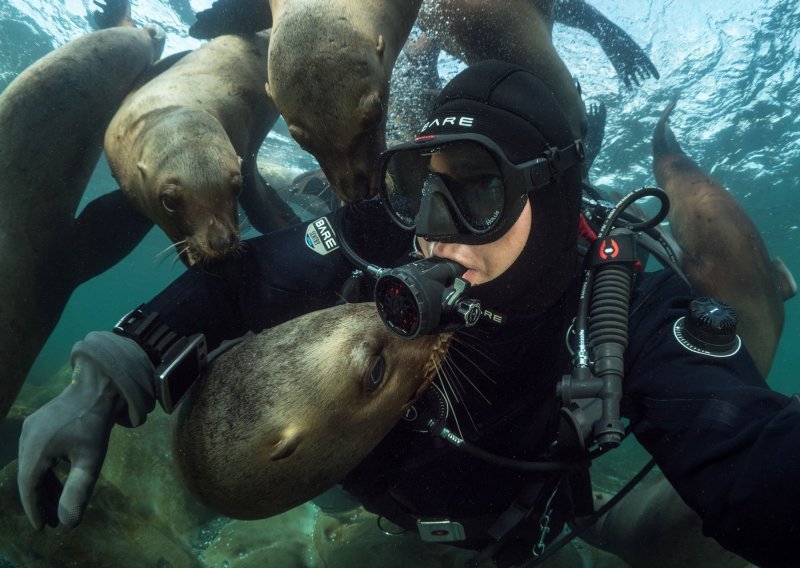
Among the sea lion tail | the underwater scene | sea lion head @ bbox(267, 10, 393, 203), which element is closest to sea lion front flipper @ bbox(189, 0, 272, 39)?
the underwater scene

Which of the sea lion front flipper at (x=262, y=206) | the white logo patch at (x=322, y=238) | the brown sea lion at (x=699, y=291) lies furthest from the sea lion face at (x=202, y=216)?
the brown sea lion at (x=699, y=291)

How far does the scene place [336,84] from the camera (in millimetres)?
2494

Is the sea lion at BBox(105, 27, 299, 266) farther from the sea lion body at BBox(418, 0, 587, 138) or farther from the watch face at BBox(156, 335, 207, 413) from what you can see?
the sea lion body at BBox(418, 0, 587, 138)

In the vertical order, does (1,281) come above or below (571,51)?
below

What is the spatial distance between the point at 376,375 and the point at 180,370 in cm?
78

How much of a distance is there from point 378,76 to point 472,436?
2090mm

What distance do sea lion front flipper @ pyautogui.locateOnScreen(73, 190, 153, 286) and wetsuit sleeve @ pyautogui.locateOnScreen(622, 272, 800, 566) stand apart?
4.42 m

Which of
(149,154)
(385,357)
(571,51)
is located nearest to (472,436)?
(385,357)

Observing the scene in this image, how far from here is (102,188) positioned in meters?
24.0

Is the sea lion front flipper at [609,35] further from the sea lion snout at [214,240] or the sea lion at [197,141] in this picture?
the sea lion snout at [214,240]

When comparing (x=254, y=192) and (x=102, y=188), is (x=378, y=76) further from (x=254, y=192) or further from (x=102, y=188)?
(x=102, y=188)

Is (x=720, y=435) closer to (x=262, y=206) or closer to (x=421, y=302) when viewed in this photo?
(x=421, y=302)

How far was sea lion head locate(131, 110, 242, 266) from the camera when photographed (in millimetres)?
2984

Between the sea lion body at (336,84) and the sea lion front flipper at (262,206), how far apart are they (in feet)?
8.14
